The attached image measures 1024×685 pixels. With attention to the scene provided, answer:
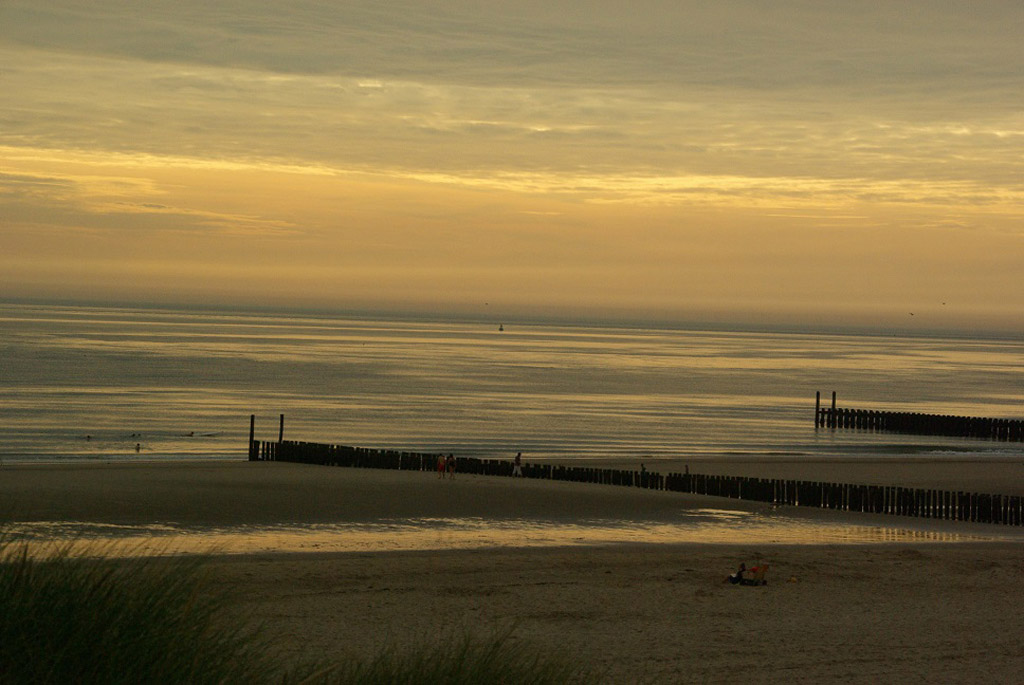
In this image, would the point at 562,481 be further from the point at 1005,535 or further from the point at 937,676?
the point at 937,676

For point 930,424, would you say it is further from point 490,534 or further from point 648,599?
point 648,599

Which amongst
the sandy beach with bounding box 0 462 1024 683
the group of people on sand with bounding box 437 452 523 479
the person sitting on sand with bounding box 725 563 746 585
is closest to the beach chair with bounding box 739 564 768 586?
the person sitting on sand with bounding box 725 563 746 585

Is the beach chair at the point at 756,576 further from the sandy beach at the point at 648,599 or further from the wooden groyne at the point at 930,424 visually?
the wooden groyne at the point at 930,424

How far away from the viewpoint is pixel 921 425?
189 feet

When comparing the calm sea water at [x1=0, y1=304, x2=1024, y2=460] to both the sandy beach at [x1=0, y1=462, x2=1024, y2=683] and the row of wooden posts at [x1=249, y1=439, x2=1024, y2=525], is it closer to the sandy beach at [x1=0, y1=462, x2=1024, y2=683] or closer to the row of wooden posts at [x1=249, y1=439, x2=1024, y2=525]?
the row of wooden posts at [x1=249, y1=439, x2=1024, y2=525]

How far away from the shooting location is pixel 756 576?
54.2 ft

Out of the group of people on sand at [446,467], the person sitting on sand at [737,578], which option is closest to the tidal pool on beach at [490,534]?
the person sitting on sand at [737,578]

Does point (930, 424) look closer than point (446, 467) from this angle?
No

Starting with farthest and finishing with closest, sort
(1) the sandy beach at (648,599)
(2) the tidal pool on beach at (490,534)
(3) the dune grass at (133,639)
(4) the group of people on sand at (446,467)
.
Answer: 1. (4) the group of people on sand at (446,467)
2. (2) the tidal pool on beach at (490,534)
3. (1) the sandy beach at (648,599)
4. (3) the dune grass at (133,639)

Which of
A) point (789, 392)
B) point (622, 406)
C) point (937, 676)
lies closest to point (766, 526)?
point (937, 676)

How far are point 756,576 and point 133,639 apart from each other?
12273 mm

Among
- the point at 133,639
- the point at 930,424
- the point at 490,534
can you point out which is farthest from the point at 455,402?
the point at 133,639

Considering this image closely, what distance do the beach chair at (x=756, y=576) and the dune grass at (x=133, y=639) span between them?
1008cm

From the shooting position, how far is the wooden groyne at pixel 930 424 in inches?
2197
